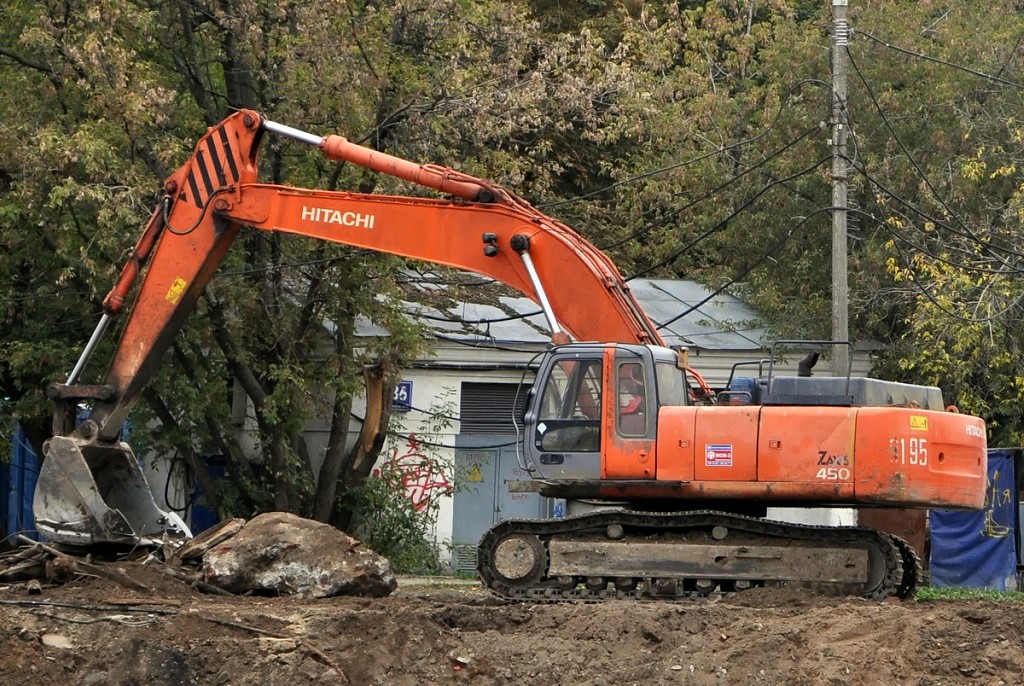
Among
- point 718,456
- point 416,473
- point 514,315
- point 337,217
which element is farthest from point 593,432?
point 514,315

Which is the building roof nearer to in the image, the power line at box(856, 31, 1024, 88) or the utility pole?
the utility pole

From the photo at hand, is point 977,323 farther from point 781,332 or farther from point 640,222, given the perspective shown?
point 640,222

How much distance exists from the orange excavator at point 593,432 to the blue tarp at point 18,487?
429 inches

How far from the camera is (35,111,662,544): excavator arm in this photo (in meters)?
13.4

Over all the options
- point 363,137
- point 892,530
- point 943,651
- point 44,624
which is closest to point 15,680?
point 44,624

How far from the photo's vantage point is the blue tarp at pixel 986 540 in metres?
20.2

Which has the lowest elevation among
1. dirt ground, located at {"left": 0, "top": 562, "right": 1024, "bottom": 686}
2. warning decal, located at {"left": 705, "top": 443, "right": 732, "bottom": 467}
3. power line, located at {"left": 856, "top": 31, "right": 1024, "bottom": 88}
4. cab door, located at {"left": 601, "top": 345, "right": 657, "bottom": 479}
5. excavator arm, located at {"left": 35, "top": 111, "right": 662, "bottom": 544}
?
dirt ground, located at {"left": 0, "top": 562, "right": 1024, "bottom": 686}

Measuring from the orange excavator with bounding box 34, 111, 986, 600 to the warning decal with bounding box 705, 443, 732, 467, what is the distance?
0.04 feet

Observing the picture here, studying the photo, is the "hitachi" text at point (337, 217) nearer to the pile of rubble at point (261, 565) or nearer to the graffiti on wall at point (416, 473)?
the pile of rubble at point (261, 565)

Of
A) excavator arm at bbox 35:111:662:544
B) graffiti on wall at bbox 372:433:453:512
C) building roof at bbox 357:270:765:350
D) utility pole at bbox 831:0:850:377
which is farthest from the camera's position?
graffiti on wall at bbox 372:433:453:512

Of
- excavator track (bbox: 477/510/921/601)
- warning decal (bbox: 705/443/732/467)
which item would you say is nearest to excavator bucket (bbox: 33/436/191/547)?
excavator track (bbox: 477/510/921/601)

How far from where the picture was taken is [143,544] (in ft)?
44.2

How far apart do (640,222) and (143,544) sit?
57.4ft

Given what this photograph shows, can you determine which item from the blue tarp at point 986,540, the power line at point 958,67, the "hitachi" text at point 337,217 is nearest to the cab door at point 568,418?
the "hitachi" text at point 337,217
